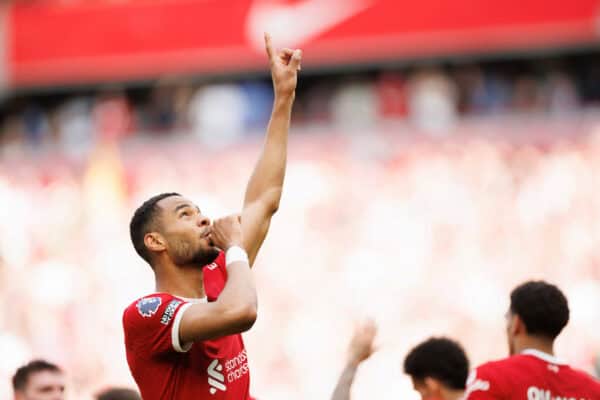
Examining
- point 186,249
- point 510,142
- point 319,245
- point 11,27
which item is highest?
point 11,27

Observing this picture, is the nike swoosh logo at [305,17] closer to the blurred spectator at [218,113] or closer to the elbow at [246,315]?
the blurred spectator at [218,113]

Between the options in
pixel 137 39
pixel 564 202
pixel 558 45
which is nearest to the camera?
pixel 564 202

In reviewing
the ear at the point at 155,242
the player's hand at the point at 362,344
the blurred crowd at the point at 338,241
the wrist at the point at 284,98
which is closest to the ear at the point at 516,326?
the player's hand at the point at 362,344

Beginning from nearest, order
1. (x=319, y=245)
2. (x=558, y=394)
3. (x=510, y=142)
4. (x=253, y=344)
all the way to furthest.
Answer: (x=558, y=394) → (x=253, y=344) → (x=319, y=245) → (x=510, y=142)

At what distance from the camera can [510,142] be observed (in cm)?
1902

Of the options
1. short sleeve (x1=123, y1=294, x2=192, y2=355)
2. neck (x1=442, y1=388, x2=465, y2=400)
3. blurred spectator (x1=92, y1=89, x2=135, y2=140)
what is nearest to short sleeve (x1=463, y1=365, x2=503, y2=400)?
neck (x1=442, y1=388, x2=465, y2=400)

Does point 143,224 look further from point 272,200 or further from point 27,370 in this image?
point 27,370

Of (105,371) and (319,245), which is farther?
(319,245)

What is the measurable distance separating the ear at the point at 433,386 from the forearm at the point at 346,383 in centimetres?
34

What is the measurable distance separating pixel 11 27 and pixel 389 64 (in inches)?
299

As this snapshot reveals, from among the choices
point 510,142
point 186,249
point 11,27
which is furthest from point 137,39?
point 186,249

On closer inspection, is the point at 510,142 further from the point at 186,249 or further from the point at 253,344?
the point at 186,249

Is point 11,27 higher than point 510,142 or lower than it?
higher

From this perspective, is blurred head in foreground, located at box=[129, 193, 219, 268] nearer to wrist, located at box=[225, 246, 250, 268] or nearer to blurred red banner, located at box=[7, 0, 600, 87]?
wrist, located at box=[225, 246, 250, 268]
